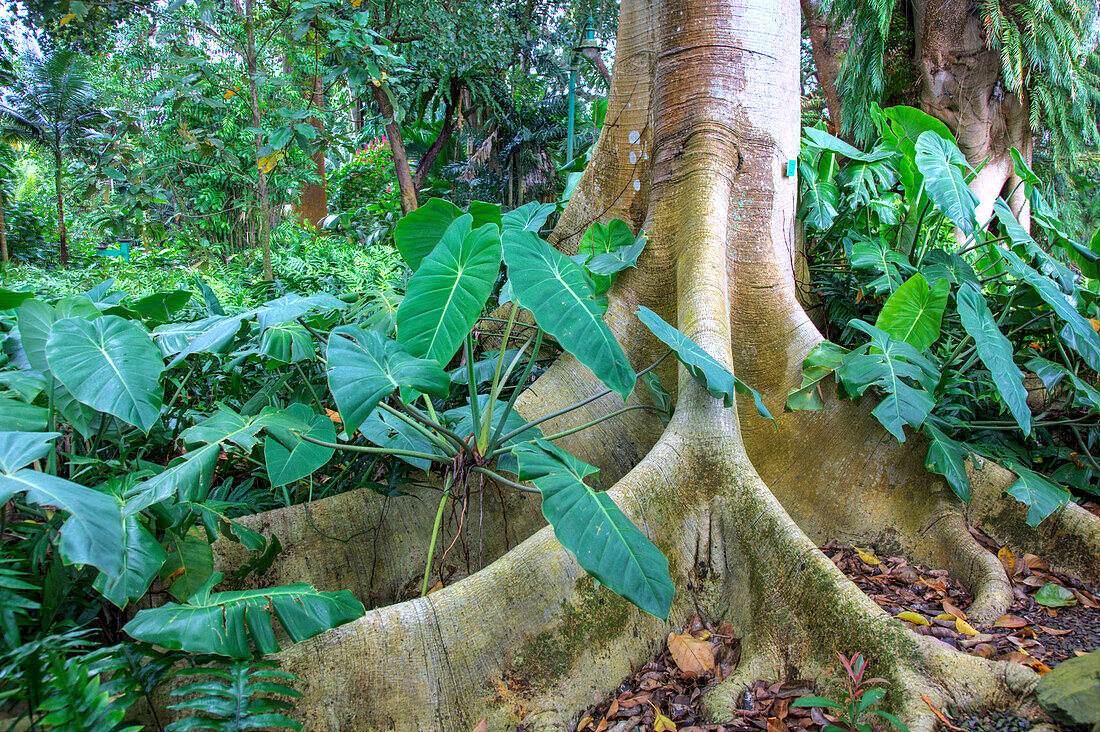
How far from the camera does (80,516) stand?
3.60 ft

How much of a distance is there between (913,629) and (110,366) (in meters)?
2.09

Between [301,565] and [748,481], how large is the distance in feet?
4.77

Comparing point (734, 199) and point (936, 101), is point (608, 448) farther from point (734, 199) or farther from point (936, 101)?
point (936, 101)

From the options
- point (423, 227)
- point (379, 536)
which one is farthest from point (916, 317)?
point (379, 536)

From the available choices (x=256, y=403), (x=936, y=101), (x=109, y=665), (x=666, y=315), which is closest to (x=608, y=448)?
(x=666, y=315)

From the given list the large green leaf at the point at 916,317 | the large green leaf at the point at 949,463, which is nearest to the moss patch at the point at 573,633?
the large green leaf at the point at 949,463

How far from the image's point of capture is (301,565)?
81.2 inches

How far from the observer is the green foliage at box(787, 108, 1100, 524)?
2.04m

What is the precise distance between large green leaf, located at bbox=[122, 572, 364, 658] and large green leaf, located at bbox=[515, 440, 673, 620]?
0.48 metres

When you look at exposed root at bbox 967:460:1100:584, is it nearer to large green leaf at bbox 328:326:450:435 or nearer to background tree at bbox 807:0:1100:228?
large green leaf at bbox 328:326:450:435

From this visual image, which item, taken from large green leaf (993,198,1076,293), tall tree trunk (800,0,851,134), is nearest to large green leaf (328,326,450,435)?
large green leaf (993,198,1076,293)

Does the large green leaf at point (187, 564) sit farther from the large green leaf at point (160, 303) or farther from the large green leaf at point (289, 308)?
the large green leaf at point (160, 303)

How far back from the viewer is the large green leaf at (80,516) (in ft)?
3.44

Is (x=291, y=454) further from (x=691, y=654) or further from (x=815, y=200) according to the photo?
(x=815, y=200)
